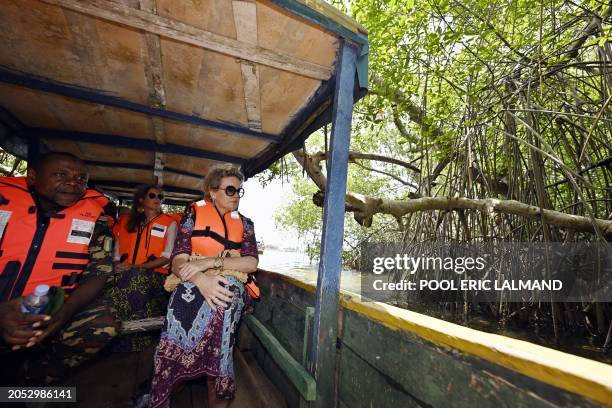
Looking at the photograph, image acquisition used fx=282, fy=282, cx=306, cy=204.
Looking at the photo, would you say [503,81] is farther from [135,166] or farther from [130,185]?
[130,185]

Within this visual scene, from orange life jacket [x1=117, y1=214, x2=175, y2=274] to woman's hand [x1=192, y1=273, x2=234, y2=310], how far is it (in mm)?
1362

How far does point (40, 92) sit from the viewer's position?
194 centimetres

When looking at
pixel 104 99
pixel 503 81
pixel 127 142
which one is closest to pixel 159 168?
pixel 127 142

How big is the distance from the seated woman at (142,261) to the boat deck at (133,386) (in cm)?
22

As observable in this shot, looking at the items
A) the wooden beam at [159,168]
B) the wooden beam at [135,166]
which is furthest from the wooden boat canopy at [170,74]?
the wooden beam at [135,166]

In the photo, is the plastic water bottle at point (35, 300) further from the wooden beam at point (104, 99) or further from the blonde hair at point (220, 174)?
the wooden beam at point (104, 99)

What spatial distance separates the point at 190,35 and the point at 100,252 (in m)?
1.49

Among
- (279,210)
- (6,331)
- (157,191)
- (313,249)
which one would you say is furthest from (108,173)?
(279,210)

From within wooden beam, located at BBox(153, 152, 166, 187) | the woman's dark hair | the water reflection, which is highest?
wooden beam, located at BBox(153, 152, 166, 187)

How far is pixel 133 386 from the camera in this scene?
189cm

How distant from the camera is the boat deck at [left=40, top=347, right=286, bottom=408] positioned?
1.74 meters

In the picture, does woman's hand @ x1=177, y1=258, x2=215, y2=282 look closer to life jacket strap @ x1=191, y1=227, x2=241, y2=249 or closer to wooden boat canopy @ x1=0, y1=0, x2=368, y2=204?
life jacket strap @ x1=191, y1=227, x2=241, y2=249

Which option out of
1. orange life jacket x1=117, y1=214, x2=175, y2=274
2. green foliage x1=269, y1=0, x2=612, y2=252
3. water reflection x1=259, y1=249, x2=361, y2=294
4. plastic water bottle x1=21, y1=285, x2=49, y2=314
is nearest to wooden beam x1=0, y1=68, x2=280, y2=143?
orange life jacket x1=117, y1=214, x2=175, y2=274

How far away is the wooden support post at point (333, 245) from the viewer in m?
1.41
